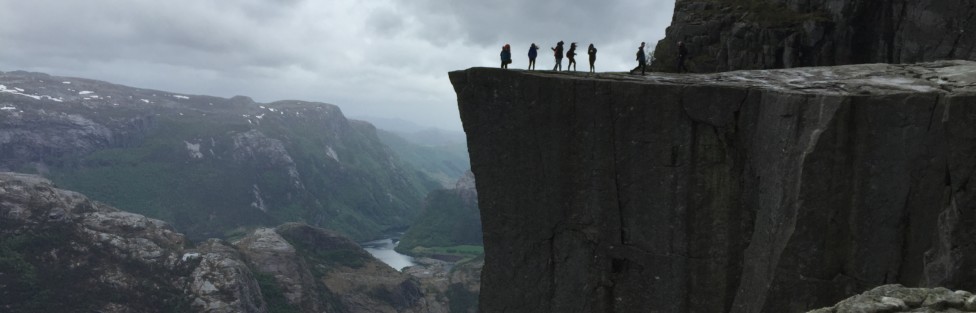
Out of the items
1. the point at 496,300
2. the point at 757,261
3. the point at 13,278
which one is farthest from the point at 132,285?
the point at 757,261

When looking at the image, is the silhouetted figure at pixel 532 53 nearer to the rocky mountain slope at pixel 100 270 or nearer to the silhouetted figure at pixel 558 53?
the silhouetted figure at pixel 558 53

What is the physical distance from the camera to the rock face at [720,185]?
23.7 meters

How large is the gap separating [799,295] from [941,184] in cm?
Result: 660

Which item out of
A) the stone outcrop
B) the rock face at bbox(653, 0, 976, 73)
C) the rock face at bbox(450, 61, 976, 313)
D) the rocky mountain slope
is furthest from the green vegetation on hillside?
the stone outcrop

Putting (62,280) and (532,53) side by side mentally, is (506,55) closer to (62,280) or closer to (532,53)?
(532,53)

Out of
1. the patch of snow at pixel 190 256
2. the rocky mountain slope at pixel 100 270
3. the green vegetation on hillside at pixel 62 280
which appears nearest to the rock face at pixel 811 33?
the rocky mountain slope at pixel 100 270

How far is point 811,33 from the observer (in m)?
47.4

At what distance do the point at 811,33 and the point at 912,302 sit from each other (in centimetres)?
3712

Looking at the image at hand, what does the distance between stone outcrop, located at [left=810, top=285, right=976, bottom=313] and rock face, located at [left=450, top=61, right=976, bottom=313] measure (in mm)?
8767

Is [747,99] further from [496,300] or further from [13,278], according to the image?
[13,278]

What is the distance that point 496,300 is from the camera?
33.3m

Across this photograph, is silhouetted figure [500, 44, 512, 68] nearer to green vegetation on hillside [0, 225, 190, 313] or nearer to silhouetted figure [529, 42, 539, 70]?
silhouetted figure [529, 42, 539, 70]

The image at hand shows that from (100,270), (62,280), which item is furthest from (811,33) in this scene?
(62,280)

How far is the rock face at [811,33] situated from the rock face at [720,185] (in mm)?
14913
